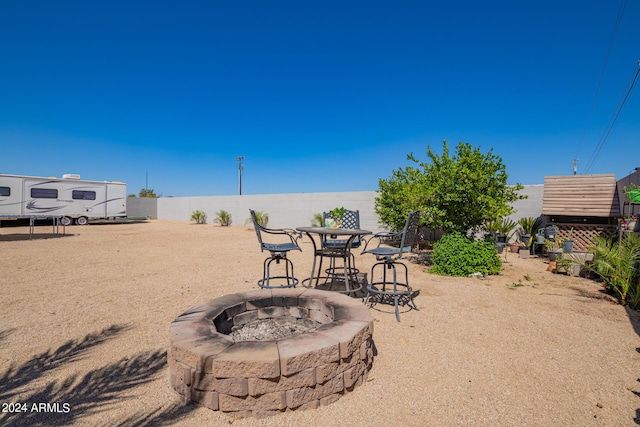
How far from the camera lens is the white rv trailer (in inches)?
524

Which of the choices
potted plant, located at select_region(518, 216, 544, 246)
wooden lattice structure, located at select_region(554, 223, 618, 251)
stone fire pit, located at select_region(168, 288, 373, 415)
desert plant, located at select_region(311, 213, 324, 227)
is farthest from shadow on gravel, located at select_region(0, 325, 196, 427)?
desert plant, located at select_region(311, 213, 324, 227)

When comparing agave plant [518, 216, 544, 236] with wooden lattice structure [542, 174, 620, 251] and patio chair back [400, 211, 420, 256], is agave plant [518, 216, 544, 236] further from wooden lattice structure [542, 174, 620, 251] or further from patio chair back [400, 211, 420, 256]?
patio chair back [400, 211, 420, 256]

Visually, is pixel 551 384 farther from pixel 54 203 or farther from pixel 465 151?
pixel 54 203

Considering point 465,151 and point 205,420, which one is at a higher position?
point 465,151

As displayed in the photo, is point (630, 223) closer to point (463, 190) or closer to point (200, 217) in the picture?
point (463, 190)

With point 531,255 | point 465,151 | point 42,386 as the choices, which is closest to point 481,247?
point 465,151

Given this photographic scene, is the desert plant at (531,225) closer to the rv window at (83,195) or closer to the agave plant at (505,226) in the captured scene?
the agave plant at (505,226)

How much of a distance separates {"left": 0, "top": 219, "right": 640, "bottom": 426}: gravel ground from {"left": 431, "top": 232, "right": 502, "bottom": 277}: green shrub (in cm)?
47

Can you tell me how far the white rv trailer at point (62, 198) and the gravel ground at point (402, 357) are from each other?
1234cm

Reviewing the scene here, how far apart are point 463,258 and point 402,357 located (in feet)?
11.3

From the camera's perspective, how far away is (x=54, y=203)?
1463 cm

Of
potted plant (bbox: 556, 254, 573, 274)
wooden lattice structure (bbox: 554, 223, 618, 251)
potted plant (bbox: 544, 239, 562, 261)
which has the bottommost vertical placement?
potted plant (bbox: 556, 254, 573, 274)

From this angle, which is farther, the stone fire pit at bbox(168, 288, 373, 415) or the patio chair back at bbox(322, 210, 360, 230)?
the patio chair back at bbox(322, 210, 360, 230)

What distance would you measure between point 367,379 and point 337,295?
822mm
